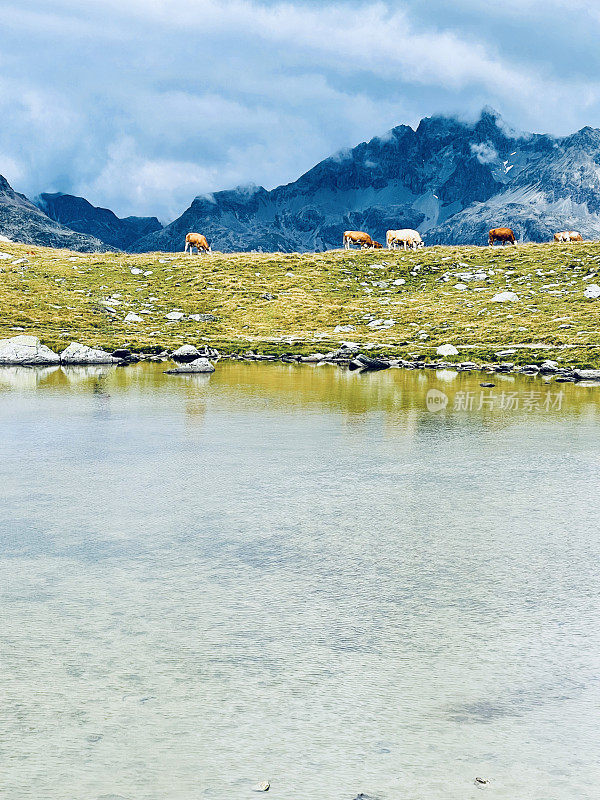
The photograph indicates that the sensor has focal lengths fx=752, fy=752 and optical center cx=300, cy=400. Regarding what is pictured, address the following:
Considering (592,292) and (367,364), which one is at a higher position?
(592,292)

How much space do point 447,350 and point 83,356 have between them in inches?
1034

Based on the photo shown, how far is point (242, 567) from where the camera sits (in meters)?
11.6

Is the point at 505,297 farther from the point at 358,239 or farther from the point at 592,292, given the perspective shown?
the point at 358,239

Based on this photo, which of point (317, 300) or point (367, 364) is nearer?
point (367, 364)

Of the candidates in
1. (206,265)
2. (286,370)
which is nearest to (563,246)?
(206,265)

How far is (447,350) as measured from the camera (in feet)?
182

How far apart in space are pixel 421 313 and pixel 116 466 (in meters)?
53.4

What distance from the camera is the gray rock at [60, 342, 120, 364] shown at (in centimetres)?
5259

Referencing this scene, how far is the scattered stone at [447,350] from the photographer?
55062 mm

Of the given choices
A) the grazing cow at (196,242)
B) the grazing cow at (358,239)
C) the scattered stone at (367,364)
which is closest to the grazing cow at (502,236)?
the grazing cow at (358,239)

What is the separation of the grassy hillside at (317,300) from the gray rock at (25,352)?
3.35 meters
